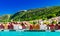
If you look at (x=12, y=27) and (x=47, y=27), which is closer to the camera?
(x=47, y=27)

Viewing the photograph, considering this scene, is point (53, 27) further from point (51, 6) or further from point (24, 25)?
point (51, 6)

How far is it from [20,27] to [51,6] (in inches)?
591

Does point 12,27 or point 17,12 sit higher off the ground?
point 17,12

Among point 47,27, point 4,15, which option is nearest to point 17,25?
point 47,27

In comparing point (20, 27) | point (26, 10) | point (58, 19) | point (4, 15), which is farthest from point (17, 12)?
point (20, 27)

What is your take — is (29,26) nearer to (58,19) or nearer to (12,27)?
(12,27)

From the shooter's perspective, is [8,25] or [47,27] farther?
[8,25]

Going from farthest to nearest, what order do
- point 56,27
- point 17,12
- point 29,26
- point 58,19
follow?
point 17,12, point 58,19, point 29,26, point 56,27

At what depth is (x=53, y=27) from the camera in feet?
51.1

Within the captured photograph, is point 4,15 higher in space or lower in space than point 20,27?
higher

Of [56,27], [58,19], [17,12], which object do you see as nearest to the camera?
[56,27]

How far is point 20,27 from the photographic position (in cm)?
1644

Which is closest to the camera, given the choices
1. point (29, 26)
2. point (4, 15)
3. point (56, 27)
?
point (56, 27)

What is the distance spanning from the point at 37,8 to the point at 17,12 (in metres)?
3.49
